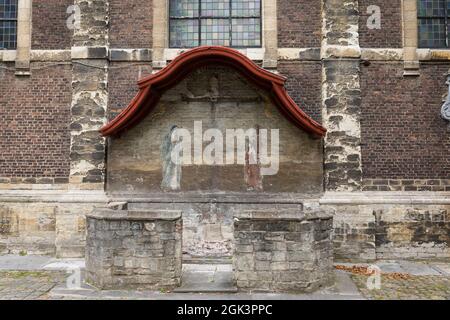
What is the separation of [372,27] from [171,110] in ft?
17.9

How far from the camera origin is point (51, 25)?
37.6 feet

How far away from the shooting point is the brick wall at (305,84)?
11.1 m

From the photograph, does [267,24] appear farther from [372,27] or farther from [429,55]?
[429,55]

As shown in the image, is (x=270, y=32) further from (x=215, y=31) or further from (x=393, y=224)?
(x=393, y=224)

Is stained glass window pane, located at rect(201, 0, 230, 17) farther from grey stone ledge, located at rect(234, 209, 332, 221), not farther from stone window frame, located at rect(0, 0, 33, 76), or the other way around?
grey stone ledge, located at rect(234, 209, 332, 221)

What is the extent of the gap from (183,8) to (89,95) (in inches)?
132

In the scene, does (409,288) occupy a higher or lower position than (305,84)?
lower

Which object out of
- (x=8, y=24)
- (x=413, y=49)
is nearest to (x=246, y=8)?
(x=413, y=49)

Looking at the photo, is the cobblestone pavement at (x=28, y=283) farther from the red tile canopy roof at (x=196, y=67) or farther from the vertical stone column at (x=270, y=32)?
the vertical stone column at (x=270, y=32)

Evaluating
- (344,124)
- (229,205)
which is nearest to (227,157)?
(229,205)

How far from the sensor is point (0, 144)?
11.3m

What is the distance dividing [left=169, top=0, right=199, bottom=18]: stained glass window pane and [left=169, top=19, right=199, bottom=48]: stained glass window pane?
0.16m

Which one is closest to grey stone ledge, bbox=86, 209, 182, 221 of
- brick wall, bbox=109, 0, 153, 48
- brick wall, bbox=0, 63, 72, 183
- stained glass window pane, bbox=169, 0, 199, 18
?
brick wall, bbox=0, 63, 72, 183

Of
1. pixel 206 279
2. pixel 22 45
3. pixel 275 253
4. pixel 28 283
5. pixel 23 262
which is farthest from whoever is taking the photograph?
pixel 22 45
